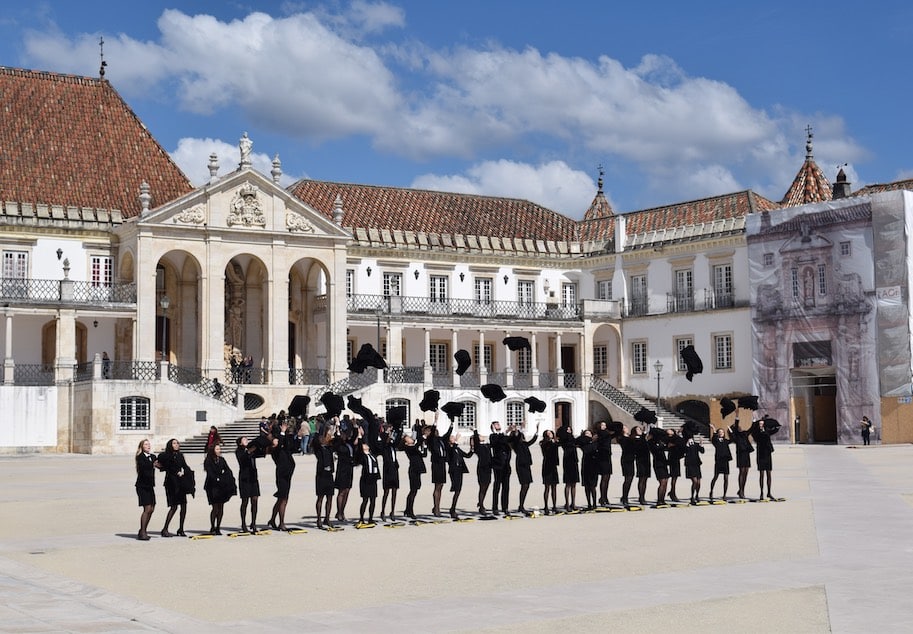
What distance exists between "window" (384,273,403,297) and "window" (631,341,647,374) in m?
9.51

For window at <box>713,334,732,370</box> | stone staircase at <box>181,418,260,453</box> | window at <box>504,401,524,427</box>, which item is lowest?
stone staircase at <box>181,418,260,453</box>

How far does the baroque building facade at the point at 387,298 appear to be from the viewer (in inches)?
1617

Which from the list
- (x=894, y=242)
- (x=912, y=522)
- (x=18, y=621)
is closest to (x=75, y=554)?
(x=18, y=621)

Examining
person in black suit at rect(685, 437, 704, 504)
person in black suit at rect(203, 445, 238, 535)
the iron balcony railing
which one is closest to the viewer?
person in black suit at rect(203, 445, 238, 535)

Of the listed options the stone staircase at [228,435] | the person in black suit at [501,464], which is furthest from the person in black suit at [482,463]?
the stone staircase at [228,435]

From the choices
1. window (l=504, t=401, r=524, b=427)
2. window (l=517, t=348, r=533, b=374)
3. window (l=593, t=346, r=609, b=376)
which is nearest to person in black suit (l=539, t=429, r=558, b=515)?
window (l=504, t=401, r=524, b=427)

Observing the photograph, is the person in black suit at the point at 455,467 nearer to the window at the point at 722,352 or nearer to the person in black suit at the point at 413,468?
the person in black suit at the point at 413,468

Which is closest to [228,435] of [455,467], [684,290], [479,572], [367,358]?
[367,358]

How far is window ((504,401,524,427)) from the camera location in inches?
1887

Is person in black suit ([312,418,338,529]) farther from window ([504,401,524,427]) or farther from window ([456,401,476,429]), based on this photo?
window ([504,401,524,427])

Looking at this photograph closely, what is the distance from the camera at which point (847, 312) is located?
43281 mm

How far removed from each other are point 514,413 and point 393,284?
672 cm

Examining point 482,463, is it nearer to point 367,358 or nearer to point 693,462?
point 367,358

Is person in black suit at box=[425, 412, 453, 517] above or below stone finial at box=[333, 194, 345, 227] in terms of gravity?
below
